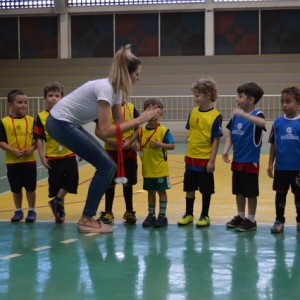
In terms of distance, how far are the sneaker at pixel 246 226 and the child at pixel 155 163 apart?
718mm

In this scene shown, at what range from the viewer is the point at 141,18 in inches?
1029

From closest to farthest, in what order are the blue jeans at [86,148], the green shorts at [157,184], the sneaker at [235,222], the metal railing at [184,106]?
1. the blue jeans at [86,148]
2. the sneaker at [235,222]
3. the green shorts at [157,184]
4. the metal railing at [184,106]

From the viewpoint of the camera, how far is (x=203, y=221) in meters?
5.57

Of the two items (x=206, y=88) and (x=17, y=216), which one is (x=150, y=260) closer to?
(x=206, y=88)

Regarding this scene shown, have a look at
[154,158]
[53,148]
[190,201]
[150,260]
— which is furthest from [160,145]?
[150,260]

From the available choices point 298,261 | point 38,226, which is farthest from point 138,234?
point 298,261

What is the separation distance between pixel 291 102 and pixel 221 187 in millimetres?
2993

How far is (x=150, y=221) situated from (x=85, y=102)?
1.39 metres

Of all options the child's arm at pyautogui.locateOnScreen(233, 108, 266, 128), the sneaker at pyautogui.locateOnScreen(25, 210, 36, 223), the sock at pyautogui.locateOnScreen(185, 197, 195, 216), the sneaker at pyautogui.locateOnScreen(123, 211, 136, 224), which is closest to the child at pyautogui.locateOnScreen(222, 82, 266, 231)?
the child's arm at pyautogui.locateOnScreen(233, 108, 266, 128)

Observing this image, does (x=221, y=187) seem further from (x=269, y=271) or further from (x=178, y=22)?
(x=178, y=22)

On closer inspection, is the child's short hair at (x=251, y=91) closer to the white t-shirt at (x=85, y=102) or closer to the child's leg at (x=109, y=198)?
the white t-shirt at (x=85, y=102)

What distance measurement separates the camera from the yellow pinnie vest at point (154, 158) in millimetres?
5738

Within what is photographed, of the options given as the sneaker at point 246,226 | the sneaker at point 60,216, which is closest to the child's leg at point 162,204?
the sneaker at point 246,226

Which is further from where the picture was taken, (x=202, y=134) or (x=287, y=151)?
(x=202, y=134)
